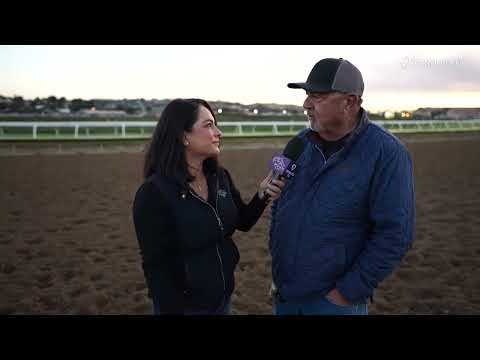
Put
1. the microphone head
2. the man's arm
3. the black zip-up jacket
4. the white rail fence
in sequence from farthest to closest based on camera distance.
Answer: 1. the white rail fence
2. the microphone head
3. the black zip-up jacket
4. the man's arm

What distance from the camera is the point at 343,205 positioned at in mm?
1854

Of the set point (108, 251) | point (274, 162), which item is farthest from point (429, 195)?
point (274, 162)

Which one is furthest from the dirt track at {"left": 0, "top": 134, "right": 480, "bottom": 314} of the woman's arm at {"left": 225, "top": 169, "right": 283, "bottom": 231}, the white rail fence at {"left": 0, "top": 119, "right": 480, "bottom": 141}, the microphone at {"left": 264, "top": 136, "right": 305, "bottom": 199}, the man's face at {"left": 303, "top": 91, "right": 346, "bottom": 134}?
the white rail fence at {"left": 0, "top": 119, "right": 480, "bottom": 141}

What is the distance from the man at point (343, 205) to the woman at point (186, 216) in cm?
30

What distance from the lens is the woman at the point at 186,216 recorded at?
1.92 metres

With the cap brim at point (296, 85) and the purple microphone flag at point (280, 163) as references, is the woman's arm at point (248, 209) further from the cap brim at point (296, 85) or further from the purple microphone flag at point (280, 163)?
the cap brim at point (296, 85)

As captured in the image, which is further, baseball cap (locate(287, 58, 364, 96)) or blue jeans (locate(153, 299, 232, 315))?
blue jeans (locate(153, 299, 232, 315))

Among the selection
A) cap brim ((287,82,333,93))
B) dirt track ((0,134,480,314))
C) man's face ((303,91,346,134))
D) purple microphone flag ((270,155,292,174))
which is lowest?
dirt track ((0,134,480,314))

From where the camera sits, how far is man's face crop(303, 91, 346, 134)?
187cm

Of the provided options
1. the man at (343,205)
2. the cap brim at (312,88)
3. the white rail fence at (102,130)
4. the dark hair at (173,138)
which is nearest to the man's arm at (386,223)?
the man at (343,205)

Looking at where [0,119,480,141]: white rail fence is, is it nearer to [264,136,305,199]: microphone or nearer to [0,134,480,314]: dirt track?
[0,134,480,314]: dirt track

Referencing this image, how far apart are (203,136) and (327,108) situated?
0.65 m
